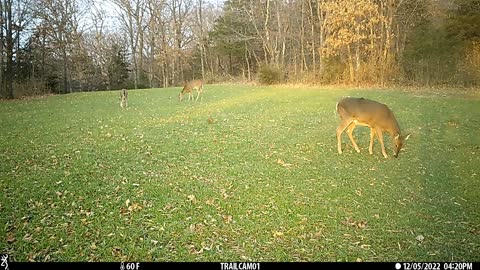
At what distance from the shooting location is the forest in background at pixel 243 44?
26062mm

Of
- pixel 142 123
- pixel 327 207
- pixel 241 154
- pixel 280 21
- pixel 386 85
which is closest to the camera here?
pixel 327 207

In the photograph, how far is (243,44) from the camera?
44594 millimetres

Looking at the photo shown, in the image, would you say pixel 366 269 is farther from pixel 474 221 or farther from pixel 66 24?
pixel 66 24

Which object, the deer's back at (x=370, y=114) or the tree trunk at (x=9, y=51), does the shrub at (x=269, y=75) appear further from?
the deer's back at (x=370, y=114)

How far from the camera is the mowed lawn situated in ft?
14.1

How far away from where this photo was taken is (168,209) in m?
5.26

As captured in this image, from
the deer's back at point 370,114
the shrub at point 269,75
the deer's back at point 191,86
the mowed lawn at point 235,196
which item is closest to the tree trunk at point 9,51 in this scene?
the deer's back at point 191,86

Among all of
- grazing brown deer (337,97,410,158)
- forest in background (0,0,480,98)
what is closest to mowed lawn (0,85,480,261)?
grazing brown deer (337,97,410,158)

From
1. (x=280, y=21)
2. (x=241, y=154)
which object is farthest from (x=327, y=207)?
(x=280, y=21)

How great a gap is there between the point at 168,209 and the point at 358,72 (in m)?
24.8

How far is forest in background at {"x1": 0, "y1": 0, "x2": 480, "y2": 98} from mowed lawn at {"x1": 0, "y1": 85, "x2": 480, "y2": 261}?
17520mm

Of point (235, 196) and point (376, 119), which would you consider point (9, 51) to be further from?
point (376, 119)

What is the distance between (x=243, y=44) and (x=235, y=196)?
40.7m

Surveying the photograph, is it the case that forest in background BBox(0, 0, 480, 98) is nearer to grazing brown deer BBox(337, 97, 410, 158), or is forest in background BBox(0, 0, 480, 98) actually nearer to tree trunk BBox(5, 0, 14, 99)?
tree trunk BBox(5, 0, 14, 99)
